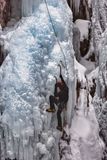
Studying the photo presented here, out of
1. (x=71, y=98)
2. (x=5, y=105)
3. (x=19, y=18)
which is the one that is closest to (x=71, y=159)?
(x=71, y=98)

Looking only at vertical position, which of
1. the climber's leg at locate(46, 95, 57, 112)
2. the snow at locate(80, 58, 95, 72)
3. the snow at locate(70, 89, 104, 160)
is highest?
the climber's leg at locate(46, 95, 57, 112)

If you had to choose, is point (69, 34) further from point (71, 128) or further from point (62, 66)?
point (71, 128)

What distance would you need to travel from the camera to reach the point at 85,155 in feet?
34.6

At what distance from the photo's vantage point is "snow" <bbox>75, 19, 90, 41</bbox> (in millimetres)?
14146

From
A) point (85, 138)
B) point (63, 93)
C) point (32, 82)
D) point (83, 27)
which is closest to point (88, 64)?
point (83, 27)

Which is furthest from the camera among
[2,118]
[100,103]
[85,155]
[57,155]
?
[100,103]

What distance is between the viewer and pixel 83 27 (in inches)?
559

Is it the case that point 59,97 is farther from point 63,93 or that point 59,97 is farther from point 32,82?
point 32,82

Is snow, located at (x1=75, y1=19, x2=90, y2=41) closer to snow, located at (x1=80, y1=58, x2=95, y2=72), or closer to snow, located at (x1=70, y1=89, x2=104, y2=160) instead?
snow, located at (x1=80, y1=58, x2=95, y2=72)

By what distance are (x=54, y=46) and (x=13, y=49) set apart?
2.43ft

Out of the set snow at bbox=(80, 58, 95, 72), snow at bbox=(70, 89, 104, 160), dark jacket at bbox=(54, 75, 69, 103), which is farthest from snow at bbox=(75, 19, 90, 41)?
dark jacket at bbox=(54, 75, 69, 103)

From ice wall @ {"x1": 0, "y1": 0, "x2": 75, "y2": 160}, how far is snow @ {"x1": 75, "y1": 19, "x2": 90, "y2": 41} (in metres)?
4.18

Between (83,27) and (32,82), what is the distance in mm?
5100

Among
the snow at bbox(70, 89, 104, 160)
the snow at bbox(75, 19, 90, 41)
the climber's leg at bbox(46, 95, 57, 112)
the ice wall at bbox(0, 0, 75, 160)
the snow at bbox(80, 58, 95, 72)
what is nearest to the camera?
the ice wall at bbox(0, 0, 75, 160)
